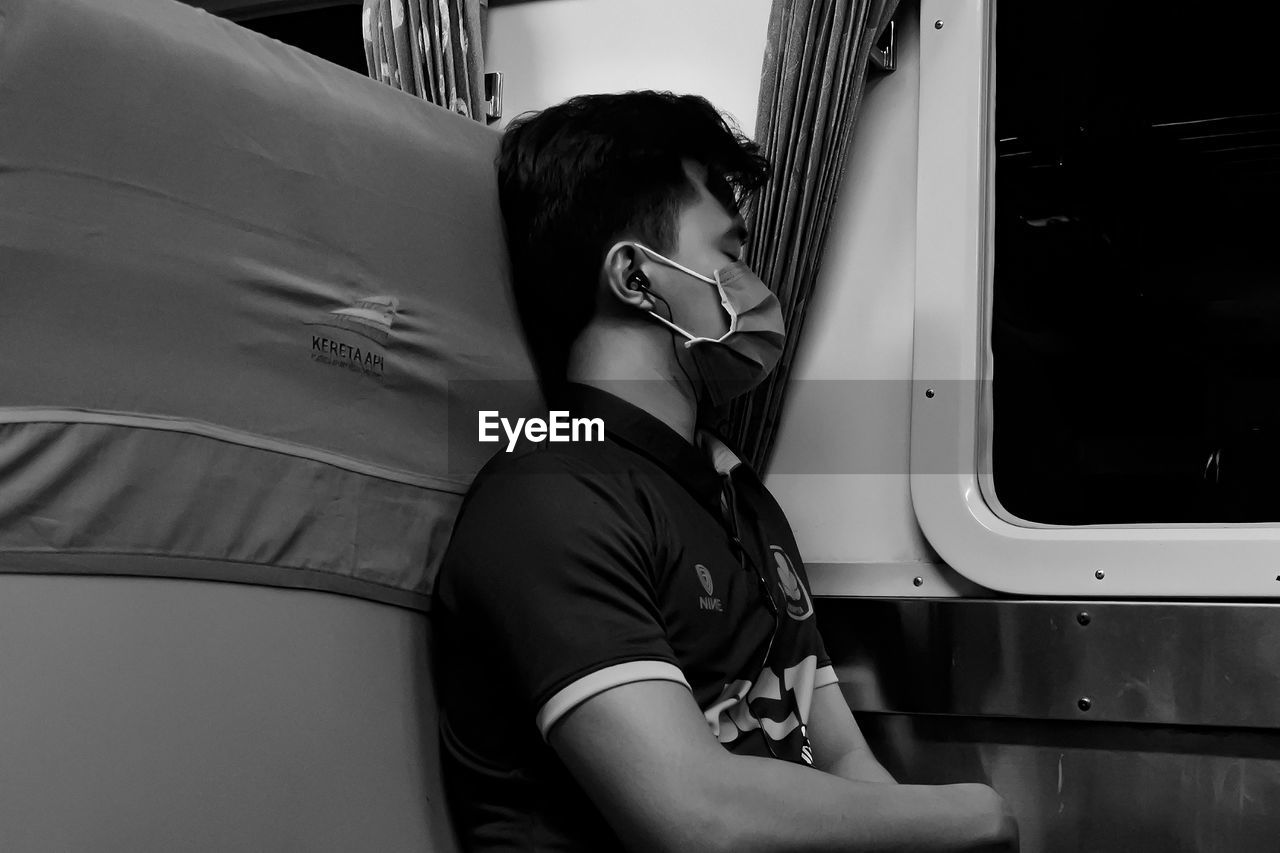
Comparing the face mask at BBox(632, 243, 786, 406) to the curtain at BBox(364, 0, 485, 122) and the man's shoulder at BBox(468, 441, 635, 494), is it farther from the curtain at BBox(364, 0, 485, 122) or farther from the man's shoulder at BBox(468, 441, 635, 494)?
the curtain at BBox(364, 0, 485, 122)

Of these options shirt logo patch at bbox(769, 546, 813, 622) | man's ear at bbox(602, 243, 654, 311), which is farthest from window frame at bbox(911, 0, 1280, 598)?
man's ear at bbox(602, 243, 654, 311)

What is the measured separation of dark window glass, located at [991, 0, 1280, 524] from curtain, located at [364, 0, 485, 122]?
87 centimetres

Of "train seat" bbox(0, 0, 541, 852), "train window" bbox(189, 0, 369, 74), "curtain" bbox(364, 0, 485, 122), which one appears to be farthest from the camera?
"train window" bbox(189, 0, 369, 74)

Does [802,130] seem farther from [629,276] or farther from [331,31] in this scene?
[331,31]

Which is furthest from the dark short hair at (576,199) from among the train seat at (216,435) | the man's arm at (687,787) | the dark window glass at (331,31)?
the dark window glass at (331,31)

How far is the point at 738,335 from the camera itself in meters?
1.54

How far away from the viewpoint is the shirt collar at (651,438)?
1472mm

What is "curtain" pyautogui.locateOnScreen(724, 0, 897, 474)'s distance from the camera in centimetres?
183

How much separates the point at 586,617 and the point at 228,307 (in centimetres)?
47

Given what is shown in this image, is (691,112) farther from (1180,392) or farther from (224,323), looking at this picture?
(1180,392)

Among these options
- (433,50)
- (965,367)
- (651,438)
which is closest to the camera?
(651,438)

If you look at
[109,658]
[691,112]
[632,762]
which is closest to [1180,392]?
[691,112]

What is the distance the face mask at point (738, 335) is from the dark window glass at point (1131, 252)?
462mm

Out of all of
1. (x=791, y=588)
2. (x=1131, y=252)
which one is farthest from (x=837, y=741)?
(x=1131, y=252)
